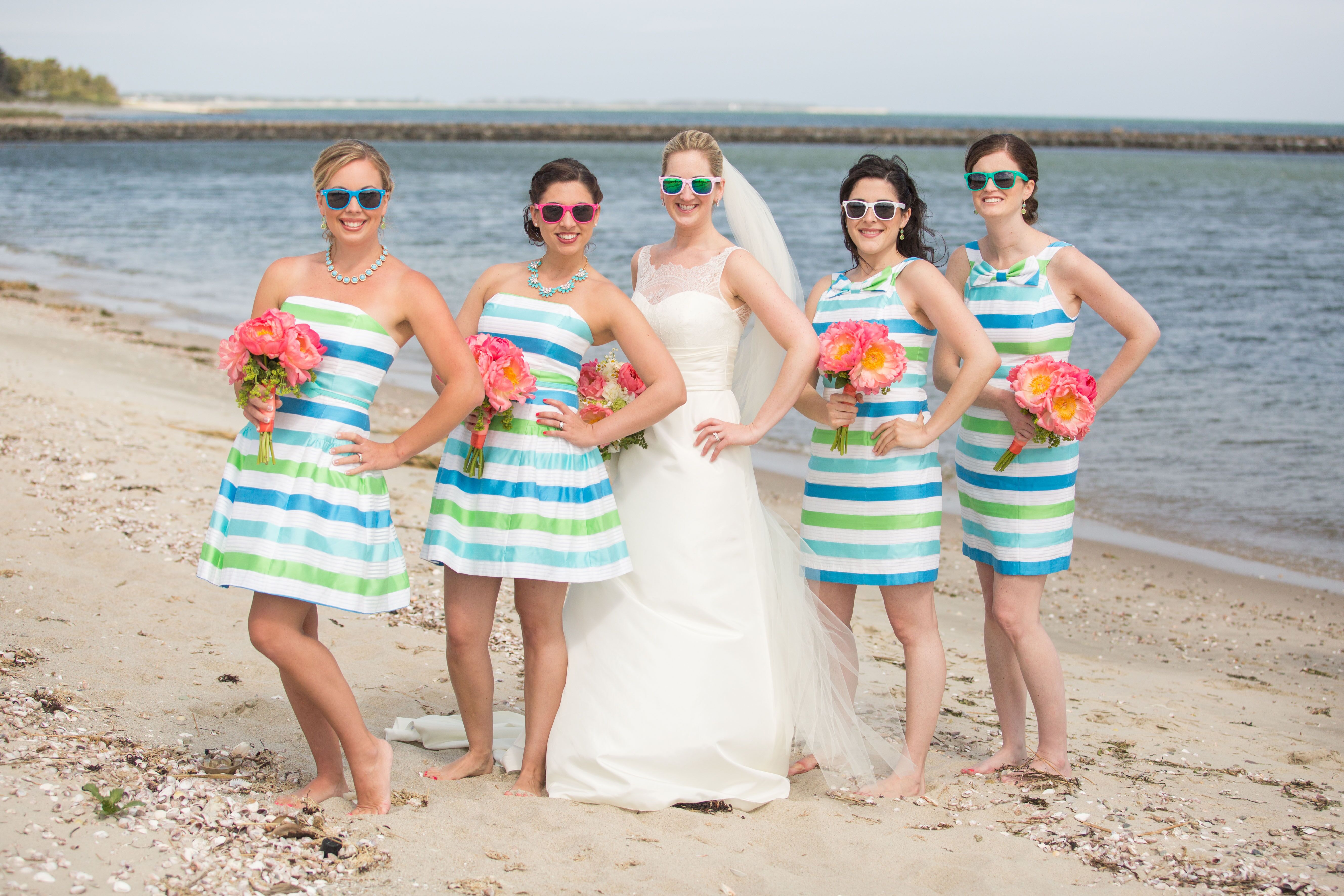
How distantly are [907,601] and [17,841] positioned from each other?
3.07m

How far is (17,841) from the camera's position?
3.14m

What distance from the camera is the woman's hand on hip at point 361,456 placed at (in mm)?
3531

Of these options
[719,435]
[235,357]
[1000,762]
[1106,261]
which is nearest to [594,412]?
[719,435]

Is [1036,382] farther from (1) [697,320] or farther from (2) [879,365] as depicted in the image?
(1) [697,320]

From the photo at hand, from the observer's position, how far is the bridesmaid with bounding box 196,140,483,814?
136 inches

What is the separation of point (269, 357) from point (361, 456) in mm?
423

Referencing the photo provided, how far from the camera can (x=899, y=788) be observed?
14.3 ft

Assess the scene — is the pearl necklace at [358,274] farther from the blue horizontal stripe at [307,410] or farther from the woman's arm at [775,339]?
the woman's arm at [775,339]

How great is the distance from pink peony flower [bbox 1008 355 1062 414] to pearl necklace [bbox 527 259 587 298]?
163 centimetres

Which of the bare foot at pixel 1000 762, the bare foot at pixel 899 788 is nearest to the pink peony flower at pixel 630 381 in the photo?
the bare foot at pixel 899 788

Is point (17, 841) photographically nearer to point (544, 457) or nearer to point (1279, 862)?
point (544, 457)

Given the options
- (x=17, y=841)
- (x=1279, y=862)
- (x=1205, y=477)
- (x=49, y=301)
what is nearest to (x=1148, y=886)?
(x=1279, y=862)

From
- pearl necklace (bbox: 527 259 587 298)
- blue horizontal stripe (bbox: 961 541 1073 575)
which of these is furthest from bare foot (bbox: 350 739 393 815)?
blue horizontal stripe (bbox: 961 541 1073 575)

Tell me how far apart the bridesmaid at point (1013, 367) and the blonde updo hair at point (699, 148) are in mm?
965
